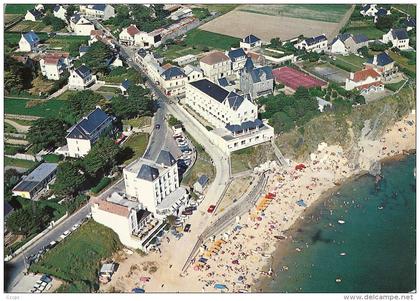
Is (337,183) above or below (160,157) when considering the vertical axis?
below

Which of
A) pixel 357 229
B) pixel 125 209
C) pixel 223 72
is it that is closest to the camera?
pixel 125 209

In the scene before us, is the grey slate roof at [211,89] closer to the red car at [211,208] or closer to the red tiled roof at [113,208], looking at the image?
the red car at [211,208]

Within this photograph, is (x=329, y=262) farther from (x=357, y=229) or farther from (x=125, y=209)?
(x=125, y=209)

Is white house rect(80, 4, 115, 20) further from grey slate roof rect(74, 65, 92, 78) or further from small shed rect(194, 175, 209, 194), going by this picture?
small shed rect(194, 175, 209, 194)

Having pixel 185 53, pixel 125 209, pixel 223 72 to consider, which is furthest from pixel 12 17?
pixel 125 209

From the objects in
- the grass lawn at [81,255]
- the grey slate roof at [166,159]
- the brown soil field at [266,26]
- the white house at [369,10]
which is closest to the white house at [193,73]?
the brown soil field at [266,26]

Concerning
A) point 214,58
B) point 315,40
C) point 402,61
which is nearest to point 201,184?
Result: point 214,58
